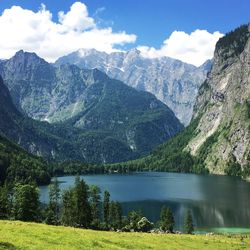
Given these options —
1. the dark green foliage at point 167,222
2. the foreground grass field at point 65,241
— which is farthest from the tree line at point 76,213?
the foreground grass field at point 65,241

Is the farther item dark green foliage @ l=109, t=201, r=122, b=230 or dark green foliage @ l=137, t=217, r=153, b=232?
dark green foliage @ l=109, t=201, r=122, b=230

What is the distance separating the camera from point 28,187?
111938mm

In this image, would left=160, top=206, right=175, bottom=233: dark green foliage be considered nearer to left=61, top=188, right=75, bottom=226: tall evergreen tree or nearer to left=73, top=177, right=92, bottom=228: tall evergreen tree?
left=73, top=177, right=92, bottom=228: tall evergreen tree

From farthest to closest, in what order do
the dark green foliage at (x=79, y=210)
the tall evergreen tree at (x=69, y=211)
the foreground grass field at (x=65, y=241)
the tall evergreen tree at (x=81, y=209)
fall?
the tall evergreen tree at (x=69, y=211)
the dark green foliage at (x=79, y=210)
the tall evergreen tree at (x=81, y=209)
the foreground grass field at (x=65, y=241)

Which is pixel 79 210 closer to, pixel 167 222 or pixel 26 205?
pixel 26 205

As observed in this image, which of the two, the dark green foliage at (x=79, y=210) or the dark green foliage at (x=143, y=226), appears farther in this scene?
the dark green foliage at (x=143, y=226)

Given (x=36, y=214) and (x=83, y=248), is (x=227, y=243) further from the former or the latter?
(x=36, y=214)

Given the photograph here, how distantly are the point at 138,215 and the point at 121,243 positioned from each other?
6431 centimetres

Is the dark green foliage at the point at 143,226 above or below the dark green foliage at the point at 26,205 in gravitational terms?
below

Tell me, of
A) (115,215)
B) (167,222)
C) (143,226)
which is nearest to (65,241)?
(143,226)

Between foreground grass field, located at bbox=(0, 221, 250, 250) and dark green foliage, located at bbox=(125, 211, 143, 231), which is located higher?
foreground grass field, located at bbox=(0, 221, 250, 250)

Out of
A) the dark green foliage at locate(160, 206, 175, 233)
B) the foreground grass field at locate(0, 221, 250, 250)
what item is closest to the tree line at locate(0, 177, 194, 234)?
the dark green foliage at locate(160, 206, 175, 233)

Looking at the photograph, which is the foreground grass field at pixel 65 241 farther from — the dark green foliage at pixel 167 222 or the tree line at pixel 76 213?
the dark green foliage at pixel 167 222

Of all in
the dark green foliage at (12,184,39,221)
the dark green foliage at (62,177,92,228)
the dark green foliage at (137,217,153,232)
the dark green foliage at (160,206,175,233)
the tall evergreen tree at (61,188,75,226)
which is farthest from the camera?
the dark green foliage at (160,206,175,233)
